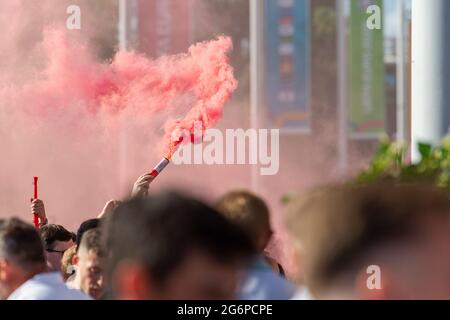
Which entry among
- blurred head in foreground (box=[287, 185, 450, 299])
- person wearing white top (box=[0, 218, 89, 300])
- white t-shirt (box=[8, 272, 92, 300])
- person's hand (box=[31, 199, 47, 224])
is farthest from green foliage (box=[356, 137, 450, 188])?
person's hand (box=[31, 199, 47, 224])

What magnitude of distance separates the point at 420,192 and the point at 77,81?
961 centimetres

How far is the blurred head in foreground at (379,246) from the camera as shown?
6.78 ft

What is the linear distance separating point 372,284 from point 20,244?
1.97m

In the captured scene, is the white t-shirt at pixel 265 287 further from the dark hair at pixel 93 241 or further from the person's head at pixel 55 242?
the person's head at pixel 55 242

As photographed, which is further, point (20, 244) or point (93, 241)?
point (93, 241)

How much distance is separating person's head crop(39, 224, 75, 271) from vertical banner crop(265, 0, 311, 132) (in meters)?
16.2

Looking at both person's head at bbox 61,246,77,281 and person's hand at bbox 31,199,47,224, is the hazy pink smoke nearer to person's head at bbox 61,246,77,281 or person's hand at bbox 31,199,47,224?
person's hand at bbox 31,199,47,224

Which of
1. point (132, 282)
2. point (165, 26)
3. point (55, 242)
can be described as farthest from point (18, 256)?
point (165, 26)

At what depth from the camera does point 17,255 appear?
151 inches

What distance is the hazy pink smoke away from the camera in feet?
31.2

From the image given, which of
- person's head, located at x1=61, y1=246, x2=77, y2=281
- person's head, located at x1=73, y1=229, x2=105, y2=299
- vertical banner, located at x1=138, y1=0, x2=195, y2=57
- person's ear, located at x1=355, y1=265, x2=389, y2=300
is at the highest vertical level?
vertical banner, located at x1=138, y1=0, x2=195, y2=57

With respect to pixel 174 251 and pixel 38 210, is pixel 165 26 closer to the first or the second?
pixel 38 210

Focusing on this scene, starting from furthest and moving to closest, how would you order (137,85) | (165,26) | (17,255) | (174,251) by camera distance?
(165,26)
(137,85)
(17,255)
(174,251)
